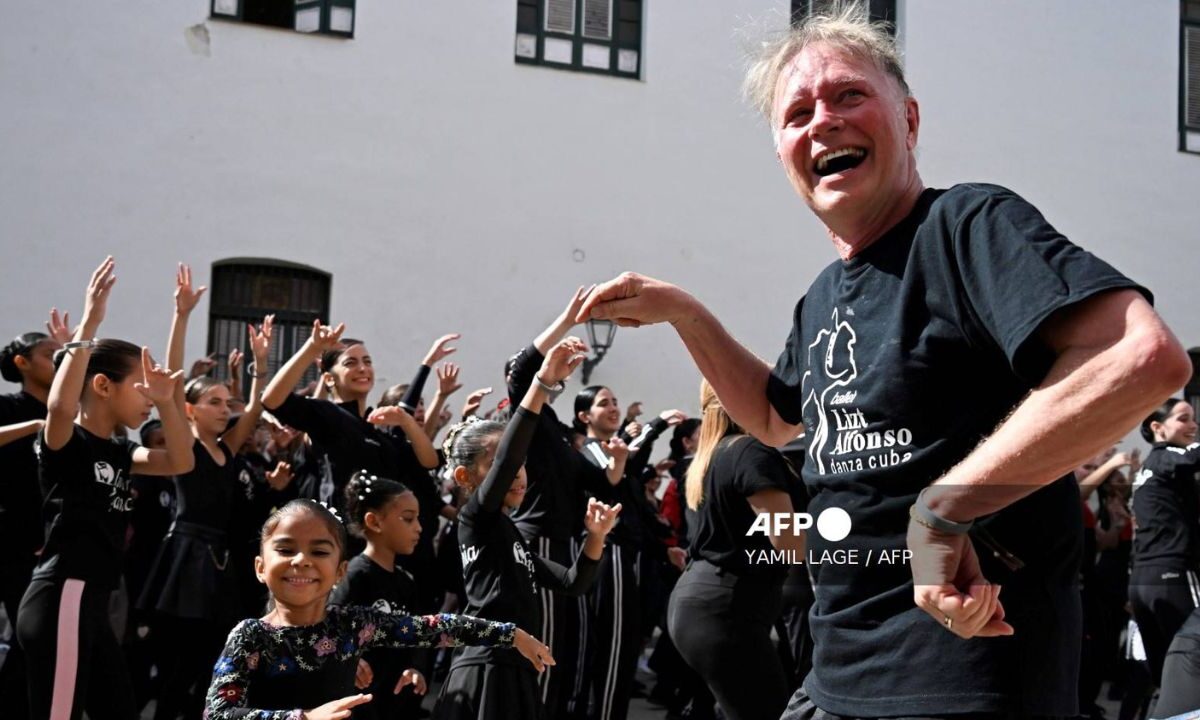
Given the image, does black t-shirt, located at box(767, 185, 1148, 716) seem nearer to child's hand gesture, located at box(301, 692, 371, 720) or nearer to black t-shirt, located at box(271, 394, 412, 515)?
child's hand gesture, located at box(301, 692, 371, 720)

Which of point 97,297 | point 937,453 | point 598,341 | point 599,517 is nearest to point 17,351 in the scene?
point 97,297

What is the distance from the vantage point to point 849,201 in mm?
2486

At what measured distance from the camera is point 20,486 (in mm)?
6621

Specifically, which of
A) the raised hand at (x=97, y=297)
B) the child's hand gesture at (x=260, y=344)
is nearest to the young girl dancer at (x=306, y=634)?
the raised hand at (x=97, y=297)

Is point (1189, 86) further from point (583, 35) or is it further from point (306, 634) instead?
point (306, 634)

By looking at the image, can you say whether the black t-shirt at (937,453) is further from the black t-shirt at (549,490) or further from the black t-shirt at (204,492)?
the black t-shirt at (204,492)

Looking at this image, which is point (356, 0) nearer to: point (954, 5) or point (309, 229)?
point (309, 229)

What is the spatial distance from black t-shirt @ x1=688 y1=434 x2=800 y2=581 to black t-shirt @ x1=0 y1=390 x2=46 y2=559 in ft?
10.4

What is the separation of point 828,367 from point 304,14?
38.9 ft

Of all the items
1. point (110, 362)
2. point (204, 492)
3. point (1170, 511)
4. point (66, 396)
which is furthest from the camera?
point (1170, 511)

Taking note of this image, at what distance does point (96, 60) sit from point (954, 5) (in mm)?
9121

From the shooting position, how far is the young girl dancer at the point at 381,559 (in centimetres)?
586

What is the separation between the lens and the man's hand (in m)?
2.04

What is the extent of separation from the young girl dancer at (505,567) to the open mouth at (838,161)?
288 cm
